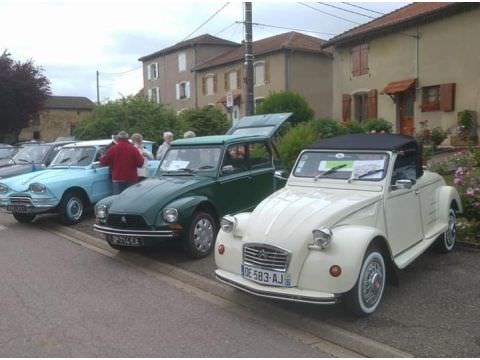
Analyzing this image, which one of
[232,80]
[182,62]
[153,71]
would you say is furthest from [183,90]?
[232,80]

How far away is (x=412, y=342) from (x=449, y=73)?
18088 millimetres

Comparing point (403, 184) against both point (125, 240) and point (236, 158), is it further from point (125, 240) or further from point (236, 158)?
point (125, 240)

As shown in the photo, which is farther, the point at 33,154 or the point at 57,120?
the point at 57,120

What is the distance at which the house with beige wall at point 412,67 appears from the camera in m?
19.3

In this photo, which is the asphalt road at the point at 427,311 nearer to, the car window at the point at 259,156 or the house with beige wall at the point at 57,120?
the car window at the point at 259,156

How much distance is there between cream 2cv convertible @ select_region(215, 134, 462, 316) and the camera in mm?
4738

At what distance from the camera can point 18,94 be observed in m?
→ 42.0

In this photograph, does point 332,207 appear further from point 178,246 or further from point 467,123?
point 467,123

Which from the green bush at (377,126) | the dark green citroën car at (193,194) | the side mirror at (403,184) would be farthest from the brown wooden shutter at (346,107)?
the side mirror at (403,184)

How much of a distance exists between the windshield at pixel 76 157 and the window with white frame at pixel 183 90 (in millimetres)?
38961

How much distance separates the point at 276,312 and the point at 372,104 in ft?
67.2

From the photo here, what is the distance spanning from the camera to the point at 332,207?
523 centimetres

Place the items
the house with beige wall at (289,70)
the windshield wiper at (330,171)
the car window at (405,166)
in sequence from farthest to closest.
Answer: the house with beige wall at (289,70)
the windshield wiper at (330,171)
the car window at (405,166)

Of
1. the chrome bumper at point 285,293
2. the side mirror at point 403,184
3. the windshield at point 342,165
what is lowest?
the chrome bumper at point 285,293
